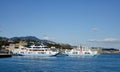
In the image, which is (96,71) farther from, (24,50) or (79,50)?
(79,50)

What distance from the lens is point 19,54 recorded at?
178 m

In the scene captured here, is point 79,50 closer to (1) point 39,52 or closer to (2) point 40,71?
(1) point 39,52

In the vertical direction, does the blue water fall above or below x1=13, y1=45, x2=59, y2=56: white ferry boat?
below

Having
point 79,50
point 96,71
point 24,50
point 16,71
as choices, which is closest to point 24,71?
point 16,71

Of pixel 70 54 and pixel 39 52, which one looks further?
pixel 70 54

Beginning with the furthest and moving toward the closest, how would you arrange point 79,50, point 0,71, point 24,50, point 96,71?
point 79,50 < point 24,50 < point 96,71 < point 0,71

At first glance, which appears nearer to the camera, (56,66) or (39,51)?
(56,66)

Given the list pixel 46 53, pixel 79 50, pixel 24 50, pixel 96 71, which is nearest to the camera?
pixel 96 71

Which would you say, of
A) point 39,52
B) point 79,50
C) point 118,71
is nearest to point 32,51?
point 39,52

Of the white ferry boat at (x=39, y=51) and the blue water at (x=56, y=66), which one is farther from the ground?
the white ferry boat at (x=39, y=51)

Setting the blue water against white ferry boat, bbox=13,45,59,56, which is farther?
white ferry boat, bbox=13,45,59,56

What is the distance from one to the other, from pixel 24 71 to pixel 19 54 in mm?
118720

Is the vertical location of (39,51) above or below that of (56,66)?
above

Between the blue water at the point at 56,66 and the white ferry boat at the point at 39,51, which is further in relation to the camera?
the white ferry boat at the point at 39,51
